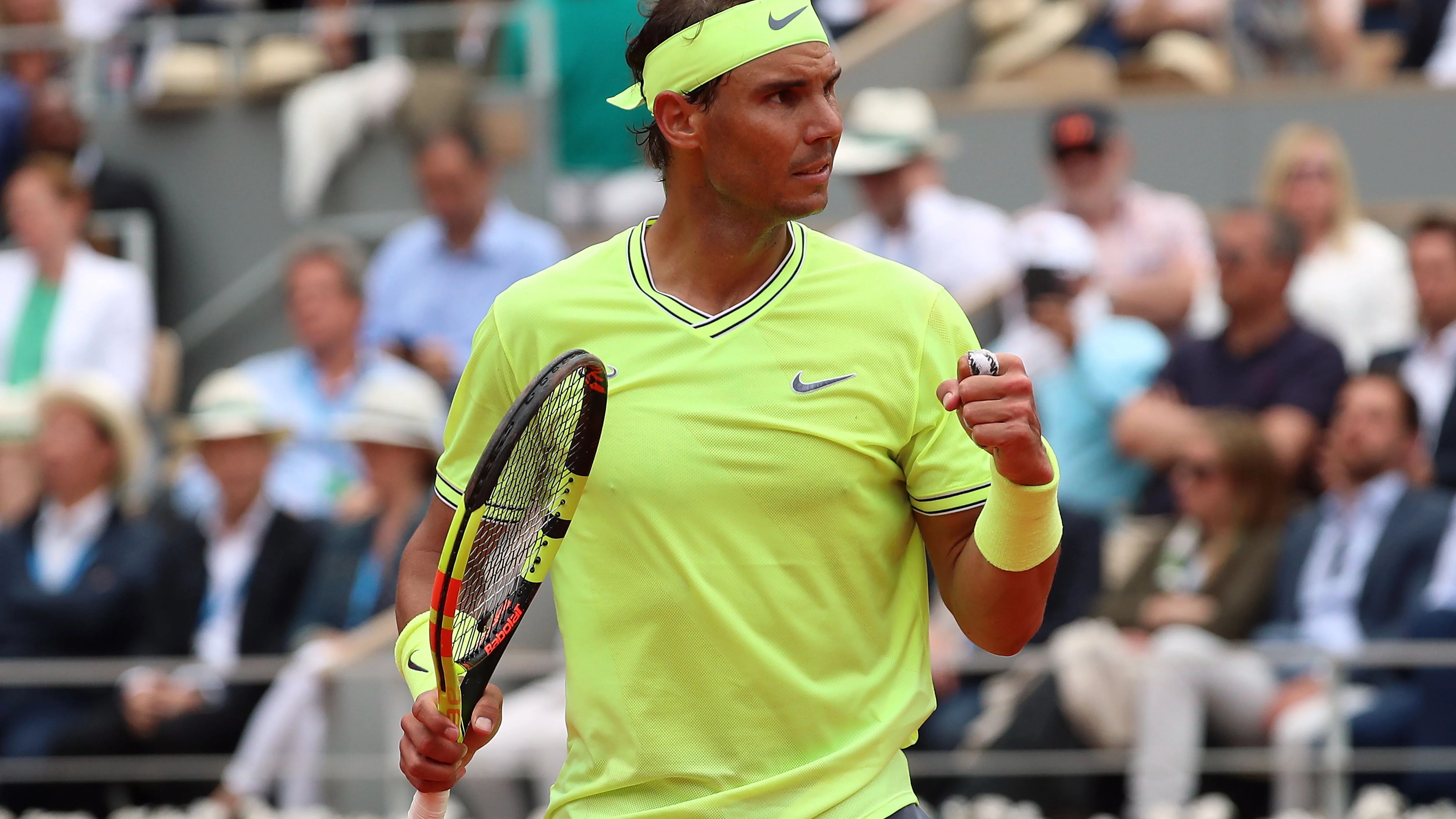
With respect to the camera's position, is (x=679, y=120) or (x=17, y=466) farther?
(x=17, y=466)

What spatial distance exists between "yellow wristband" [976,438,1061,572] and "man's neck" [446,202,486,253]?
630 centimetres

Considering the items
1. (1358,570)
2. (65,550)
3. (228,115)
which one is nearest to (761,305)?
(1358,570)

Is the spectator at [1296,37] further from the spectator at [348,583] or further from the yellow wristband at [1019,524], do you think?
the yellow wristband at [1019,524]

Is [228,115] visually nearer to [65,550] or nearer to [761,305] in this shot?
[65,550]

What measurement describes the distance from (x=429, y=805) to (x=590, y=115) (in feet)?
25.7

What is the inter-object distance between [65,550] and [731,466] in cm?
568

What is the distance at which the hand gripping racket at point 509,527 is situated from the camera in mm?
2947

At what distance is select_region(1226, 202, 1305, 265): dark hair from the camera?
7734mm

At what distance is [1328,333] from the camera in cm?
788

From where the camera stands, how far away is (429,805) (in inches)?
124

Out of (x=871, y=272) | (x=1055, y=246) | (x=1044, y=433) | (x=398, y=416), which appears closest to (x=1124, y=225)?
(x=1055, y=246)

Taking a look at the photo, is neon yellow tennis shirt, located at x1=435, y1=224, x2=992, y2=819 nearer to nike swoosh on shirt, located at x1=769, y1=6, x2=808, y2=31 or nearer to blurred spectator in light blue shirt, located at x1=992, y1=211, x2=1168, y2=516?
nike swoosh on shirt, located at x1=769, y1=6, x2=808, y2=31

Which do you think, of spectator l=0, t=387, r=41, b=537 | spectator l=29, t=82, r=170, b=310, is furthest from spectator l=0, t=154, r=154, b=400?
spectator l=29, t=82, r=170, b=310

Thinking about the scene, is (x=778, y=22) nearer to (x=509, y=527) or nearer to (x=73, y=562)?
(x=509, y=527)
